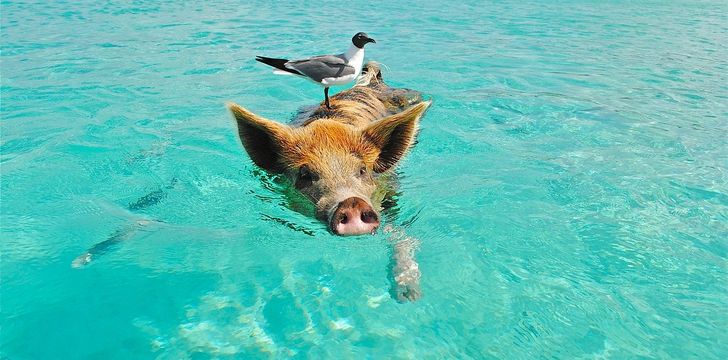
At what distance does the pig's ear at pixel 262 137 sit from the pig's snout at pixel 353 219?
1368 millimetres

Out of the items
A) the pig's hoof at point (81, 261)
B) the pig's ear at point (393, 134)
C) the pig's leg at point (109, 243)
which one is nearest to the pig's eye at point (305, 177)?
the pig's ear at point (393, 134)

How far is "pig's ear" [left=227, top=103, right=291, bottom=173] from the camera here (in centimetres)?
496

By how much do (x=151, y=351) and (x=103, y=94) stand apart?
8.27 meters

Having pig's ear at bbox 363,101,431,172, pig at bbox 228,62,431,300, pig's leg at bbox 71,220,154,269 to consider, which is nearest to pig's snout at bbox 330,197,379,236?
pig at bbox 228,62,431,300

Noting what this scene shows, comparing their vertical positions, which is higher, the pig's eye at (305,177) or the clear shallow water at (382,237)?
the pig's eye at (305,177)

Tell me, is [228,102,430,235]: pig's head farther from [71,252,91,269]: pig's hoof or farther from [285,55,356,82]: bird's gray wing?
[71,252,91,269]: pig's hoof

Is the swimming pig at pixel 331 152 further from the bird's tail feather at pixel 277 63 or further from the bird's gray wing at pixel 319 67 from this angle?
the bird's tail feather at pixel 277 63

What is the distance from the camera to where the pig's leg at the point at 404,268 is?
4.24 metres

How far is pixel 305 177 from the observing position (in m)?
4.87

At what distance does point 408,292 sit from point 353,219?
0.79 metres

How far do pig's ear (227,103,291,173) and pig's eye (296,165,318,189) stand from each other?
15.3 inches

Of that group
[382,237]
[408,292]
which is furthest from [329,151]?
[408,292]

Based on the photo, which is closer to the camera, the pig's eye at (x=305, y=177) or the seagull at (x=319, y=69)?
the pig's eye at (x=305, y=177)

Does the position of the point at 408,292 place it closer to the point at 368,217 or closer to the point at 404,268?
the point at 404,268
